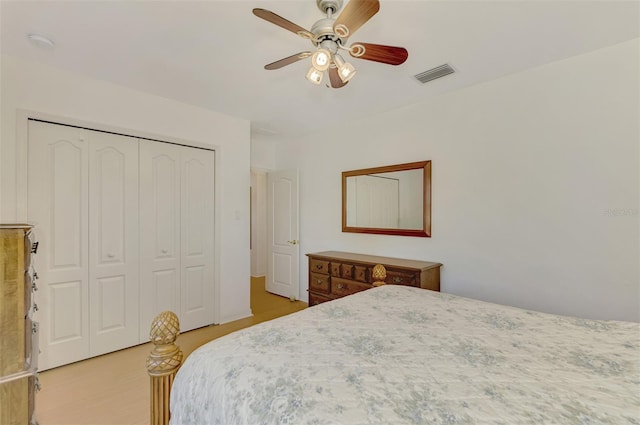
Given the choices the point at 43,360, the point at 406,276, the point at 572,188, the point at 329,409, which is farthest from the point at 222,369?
the point at 572,188

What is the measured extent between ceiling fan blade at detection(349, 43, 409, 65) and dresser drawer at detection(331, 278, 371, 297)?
213cm

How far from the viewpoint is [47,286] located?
97.2 inches

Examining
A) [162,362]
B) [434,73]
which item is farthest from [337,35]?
[162,362]

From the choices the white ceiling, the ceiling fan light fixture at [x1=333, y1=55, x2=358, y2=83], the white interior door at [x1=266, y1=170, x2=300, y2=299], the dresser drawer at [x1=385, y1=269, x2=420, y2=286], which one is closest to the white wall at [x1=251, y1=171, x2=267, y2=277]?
the white interior door at [x1=266, y1=170, x2=300, y2=299]

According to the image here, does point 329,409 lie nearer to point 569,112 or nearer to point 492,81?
point 569,112

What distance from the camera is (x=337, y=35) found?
1.53m

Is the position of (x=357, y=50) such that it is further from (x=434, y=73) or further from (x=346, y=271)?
(x=346, y=271)

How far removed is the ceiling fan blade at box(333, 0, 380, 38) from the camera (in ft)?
4.25

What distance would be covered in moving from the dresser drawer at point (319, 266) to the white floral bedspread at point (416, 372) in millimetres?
1874

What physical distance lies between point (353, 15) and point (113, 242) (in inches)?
113

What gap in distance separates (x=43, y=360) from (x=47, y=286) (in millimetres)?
617

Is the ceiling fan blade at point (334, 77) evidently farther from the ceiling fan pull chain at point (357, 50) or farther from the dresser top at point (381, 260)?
the dresser top at point (381, 260)

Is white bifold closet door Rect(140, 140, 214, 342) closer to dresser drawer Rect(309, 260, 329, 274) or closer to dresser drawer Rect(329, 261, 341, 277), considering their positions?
dresser drawer Rect(309, 260, 329, 274)

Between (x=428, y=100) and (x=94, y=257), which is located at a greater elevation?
(x=428, y=100)
